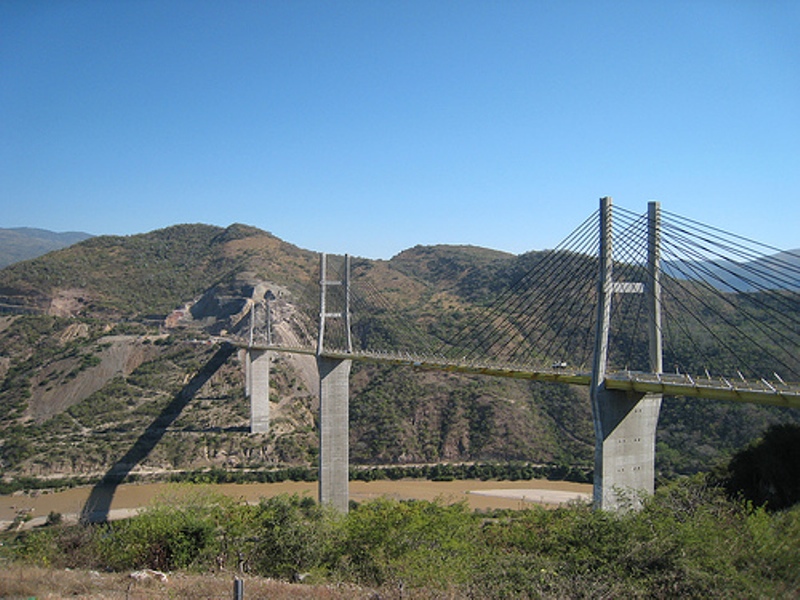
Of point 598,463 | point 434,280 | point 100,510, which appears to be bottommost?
point 100,510

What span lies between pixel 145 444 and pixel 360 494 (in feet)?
45.1

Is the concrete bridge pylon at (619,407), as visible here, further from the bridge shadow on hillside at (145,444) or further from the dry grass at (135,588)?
the bridge shadow on hillside at (145,444)

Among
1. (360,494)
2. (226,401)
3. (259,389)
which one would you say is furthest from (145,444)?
(360,494)

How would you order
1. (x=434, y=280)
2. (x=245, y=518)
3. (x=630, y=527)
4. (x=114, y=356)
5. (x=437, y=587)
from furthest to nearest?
(x=434, y=280) < (x=114, y=356) < (x=245, y=518) < (x=630, y=527) < (x=437, y=587)

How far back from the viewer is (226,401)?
45.7 meters

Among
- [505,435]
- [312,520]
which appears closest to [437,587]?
[312,520]

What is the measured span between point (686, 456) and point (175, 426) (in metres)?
29.3

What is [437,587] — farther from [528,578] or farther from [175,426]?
[175,426]

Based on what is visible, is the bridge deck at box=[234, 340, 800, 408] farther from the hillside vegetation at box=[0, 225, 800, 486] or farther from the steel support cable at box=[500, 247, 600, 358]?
the hillside vegetation at box=[0, 225, 800, 486]

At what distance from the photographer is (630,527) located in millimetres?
13195

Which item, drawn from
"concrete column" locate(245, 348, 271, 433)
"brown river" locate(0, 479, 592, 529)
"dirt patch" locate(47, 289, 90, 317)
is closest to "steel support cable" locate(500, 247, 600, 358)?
"brown river" locate(0, 479, 592, 529)

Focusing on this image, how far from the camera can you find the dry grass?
10672 millimetres

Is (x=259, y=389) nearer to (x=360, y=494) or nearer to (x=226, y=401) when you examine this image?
(x=226, y=401)

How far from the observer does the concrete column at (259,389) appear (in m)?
41.9
